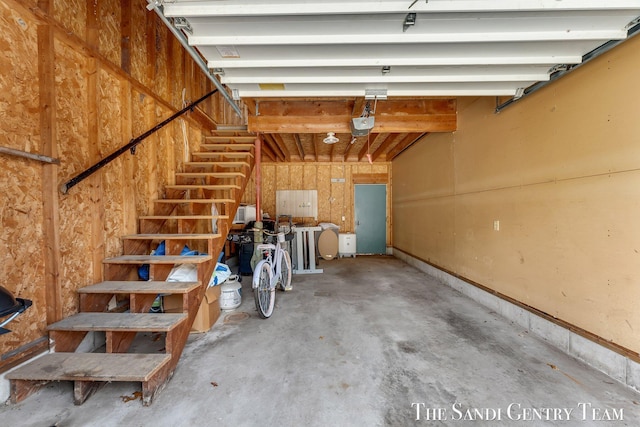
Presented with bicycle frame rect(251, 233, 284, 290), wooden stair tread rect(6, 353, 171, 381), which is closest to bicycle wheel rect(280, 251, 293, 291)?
bicycle frame rect(251, 233, 284, 290)

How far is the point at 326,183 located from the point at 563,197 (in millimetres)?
5453

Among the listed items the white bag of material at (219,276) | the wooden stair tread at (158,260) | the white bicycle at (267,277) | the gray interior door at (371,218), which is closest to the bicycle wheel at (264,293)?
the white bicycle at (267,277)

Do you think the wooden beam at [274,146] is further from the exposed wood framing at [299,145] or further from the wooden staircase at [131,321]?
the wooden staircase at [131,321]

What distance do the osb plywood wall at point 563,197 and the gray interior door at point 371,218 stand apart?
3.37m

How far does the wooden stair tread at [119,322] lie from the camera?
5.81 feet

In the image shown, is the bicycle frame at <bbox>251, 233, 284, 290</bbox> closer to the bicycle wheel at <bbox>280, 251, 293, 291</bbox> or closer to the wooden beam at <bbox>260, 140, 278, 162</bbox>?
the bicycle wheel at <bbox>280, 251, 293, 291</bbox>

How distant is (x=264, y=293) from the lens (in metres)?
3.00

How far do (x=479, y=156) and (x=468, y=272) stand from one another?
5.63 ft

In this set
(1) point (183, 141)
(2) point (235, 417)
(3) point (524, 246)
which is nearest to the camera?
(2) point (235, 417)

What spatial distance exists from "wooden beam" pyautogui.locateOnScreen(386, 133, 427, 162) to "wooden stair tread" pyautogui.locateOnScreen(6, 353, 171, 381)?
5.42m

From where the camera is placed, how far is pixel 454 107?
3.89 metres

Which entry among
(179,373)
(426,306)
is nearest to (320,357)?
(179,373)

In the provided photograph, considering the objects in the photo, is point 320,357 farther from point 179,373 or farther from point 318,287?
point 318,287

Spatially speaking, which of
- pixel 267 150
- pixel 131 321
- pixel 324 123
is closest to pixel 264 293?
pixel 131 321
